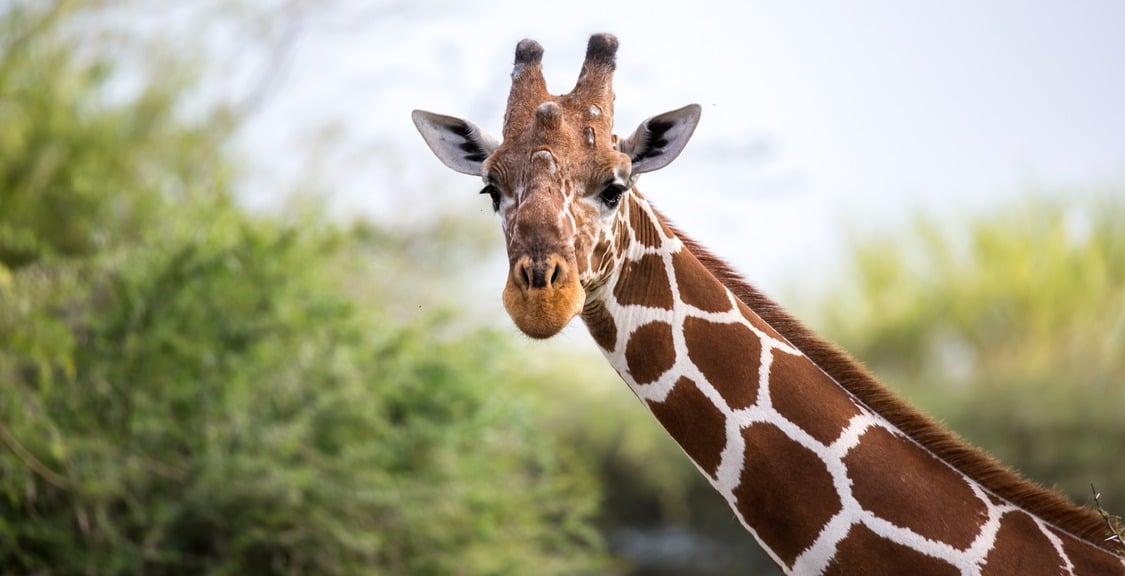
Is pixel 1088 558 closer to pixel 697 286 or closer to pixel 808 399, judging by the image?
pixel 808 399

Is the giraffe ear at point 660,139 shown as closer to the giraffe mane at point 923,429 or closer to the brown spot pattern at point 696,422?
the giraffe mane at point 923,429

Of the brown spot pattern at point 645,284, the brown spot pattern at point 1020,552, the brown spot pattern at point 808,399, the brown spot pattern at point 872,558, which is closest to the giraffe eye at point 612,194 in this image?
the brown spot pattern at point 645,284

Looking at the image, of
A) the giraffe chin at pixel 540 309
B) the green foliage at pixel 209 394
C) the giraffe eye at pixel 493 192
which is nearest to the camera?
the giraffe chin at pixel 540 309

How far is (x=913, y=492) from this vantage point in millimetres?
2965

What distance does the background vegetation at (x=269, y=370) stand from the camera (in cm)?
625

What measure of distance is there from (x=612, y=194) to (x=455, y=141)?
0.57 meters

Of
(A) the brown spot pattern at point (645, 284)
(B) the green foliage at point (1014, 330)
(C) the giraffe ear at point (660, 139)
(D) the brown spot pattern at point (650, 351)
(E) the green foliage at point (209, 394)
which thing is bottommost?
(B) the green foliage at point (1014, 330)

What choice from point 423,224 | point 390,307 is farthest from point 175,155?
point 423,224

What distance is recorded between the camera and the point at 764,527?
9.76 feet

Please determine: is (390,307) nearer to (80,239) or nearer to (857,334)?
(80,239)

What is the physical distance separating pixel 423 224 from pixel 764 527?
928cm

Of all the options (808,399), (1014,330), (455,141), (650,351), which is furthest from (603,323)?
(1014,330)

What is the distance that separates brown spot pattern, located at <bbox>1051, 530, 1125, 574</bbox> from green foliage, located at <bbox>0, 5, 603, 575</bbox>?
4.12 m

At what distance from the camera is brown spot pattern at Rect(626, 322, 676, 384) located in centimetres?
307
